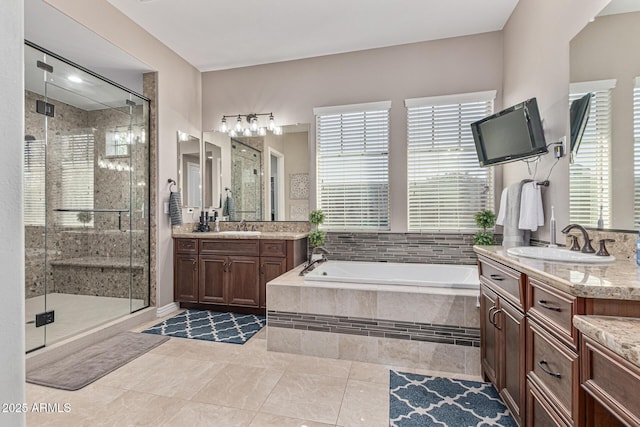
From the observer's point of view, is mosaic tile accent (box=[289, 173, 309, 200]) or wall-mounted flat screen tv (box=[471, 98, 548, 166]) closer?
wall-mounted flat screen tv (box=[471, 98, 548, 166])

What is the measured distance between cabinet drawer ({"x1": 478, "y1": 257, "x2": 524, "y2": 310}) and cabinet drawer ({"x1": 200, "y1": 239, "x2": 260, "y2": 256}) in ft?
7.46

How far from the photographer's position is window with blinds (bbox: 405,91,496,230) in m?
3.38

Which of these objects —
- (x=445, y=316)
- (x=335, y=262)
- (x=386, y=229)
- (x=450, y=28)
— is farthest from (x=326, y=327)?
(x=450, y=28)

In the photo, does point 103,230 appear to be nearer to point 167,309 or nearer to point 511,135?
point 167,309

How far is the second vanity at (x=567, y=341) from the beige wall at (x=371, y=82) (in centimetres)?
201

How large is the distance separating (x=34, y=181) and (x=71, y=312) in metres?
1.23

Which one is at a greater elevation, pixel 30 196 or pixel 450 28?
pixel 450 28

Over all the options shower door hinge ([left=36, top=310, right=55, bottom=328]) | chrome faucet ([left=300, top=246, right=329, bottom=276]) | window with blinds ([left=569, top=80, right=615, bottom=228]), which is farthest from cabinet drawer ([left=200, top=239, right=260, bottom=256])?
window with blinds ([left=569, top=80, right=615, bottom=228])

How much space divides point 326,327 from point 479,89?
2904mm

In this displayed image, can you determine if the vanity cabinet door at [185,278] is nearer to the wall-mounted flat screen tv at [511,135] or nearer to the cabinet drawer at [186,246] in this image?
the cabinet drawer at [186,246]

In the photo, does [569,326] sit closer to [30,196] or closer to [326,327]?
[326,327]

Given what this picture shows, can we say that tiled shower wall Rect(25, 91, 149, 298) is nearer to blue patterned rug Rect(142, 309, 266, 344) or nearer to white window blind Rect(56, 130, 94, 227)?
white window blind Rect(56, 130, 94, 227)

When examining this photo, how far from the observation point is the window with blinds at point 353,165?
3.65m

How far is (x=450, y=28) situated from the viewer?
3.22 meters
